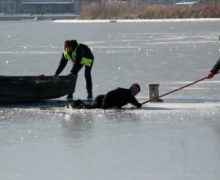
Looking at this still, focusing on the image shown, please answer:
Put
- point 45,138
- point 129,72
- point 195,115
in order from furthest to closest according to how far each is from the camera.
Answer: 1. point 129,72
2. point 195,115
3. point 45,138

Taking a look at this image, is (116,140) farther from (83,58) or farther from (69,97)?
(83,58)

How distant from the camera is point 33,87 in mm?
15000

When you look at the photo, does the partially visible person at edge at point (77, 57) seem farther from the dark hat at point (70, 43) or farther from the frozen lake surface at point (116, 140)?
the frozen lake surface at point (116, 140)

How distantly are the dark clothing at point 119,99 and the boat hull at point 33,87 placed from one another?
128 cm

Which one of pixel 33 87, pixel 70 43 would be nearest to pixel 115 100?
pixel 33 87

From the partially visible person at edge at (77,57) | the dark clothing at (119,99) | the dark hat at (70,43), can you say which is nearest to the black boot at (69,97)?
the partially visible person at edge at (77,57)

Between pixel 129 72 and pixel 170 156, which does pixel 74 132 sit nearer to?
pixel 170 156

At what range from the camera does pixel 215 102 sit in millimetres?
14758

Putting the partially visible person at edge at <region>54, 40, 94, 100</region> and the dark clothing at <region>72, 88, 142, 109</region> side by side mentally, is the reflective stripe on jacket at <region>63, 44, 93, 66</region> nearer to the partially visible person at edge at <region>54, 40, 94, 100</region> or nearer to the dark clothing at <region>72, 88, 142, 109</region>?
the partially visible person at edge at <region>54, 40, 94, 100</region>

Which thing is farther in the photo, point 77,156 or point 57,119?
point 57,119

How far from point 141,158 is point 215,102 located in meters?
5.63

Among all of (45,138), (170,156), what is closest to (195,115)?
(45,138)

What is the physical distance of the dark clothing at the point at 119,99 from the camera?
13.8 metres

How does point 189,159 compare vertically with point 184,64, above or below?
above
